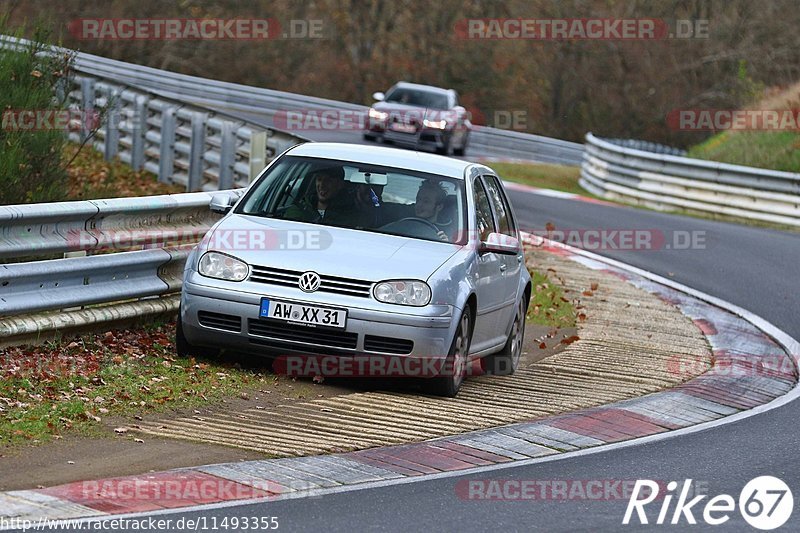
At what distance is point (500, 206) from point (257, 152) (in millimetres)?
7233

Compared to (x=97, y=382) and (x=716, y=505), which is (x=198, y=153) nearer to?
(x=97, y=382)

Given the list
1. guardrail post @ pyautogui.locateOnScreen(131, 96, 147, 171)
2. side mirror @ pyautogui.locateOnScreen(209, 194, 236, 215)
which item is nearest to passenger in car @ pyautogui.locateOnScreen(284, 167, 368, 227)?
side mirror @ pyautogui.locateOnScreen(209, 194, 236, 215)

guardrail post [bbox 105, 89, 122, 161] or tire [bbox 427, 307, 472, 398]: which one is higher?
guardrail post [bbox 105, 89, 122, 161]

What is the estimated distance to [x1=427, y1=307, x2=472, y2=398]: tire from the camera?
9.47 metres

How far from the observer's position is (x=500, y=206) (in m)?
11.4

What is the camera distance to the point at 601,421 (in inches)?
361

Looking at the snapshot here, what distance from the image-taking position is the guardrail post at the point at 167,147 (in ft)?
69.4

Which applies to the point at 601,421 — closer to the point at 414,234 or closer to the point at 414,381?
the point at 414,381

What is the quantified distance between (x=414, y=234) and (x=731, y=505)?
3.75 metres

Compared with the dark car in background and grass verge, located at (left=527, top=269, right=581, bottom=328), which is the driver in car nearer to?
grass verge, located at (left=527, top=269, right=581, bottom=328)

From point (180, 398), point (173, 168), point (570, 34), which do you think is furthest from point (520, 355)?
point (570, 34)

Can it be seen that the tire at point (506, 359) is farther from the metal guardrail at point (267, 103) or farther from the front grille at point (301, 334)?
the metal guardrail at point (267, 103)

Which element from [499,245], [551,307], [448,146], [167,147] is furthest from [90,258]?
[448,146]

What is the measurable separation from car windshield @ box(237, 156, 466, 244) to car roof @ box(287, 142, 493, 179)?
6cm
